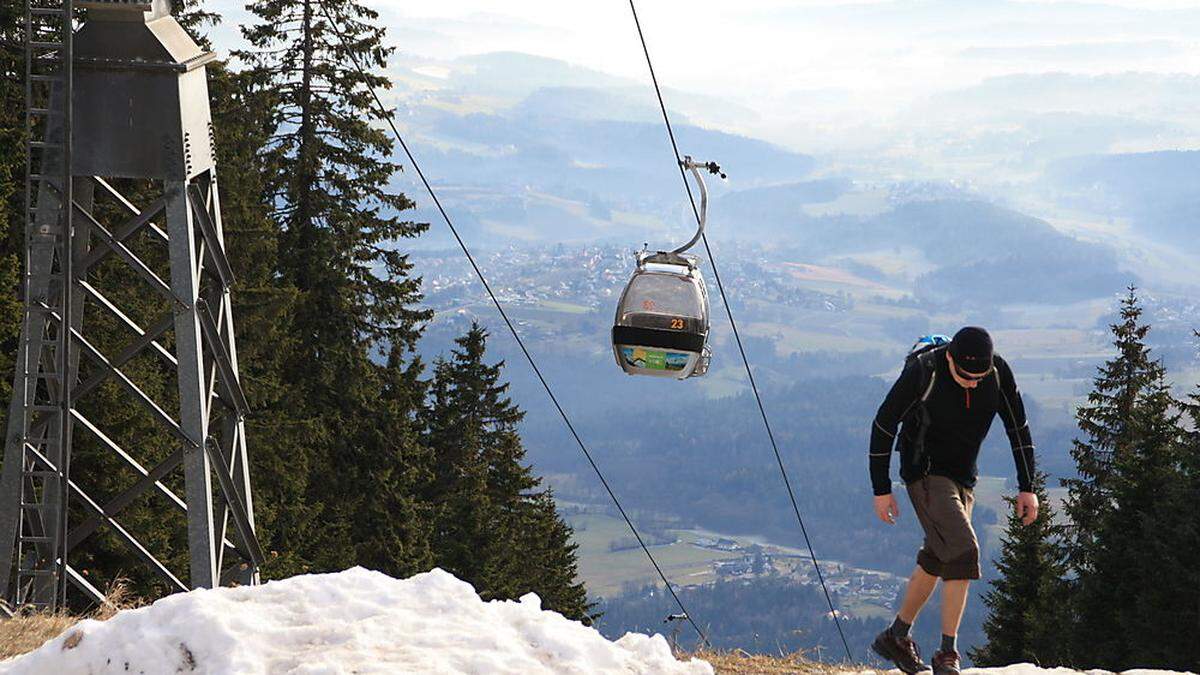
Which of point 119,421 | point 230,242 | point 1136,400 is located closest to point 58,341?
point 119,421

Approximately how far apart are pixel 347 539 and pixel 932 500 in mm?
25489

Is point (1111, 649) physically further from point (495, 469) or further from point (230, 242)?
point (230, 242)

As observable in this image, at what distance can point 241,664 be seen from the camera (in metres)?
6.74

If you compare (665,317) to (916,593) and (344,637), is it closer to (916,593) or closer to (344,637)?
(916,593)

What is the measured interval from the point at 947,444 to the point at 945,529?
50cm

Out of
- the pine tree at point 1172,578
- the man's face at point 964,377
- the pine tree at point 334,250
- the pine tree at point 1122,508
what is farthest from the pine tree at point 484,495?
the man's face at point 964,377

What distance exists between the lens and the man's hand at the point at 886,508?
8148mm

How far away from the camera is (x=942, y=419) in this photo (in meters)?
7.99

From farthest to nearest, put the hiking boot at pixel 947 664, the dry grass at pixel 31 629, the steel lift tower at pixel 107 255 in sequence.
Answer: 1. the steel lift tower at pixel 107 255
2. the dry grass at pixel 31 629
3. the hiking boot at pixel 947 664

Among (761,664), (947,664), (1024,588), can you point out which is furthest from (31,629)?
(1024,588)

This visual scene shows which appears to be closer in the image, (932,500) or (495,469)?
(932,500)

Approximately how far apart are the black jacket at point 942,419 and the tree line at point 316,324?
15168mm

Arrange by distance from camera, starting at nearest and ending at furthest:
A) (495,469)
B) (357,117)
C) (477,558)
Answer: (357,117), (477,558), (495,469)

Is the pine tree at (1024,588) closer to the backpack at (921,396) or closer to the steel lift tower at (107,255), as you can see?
the steel lift tower at (107,255)
